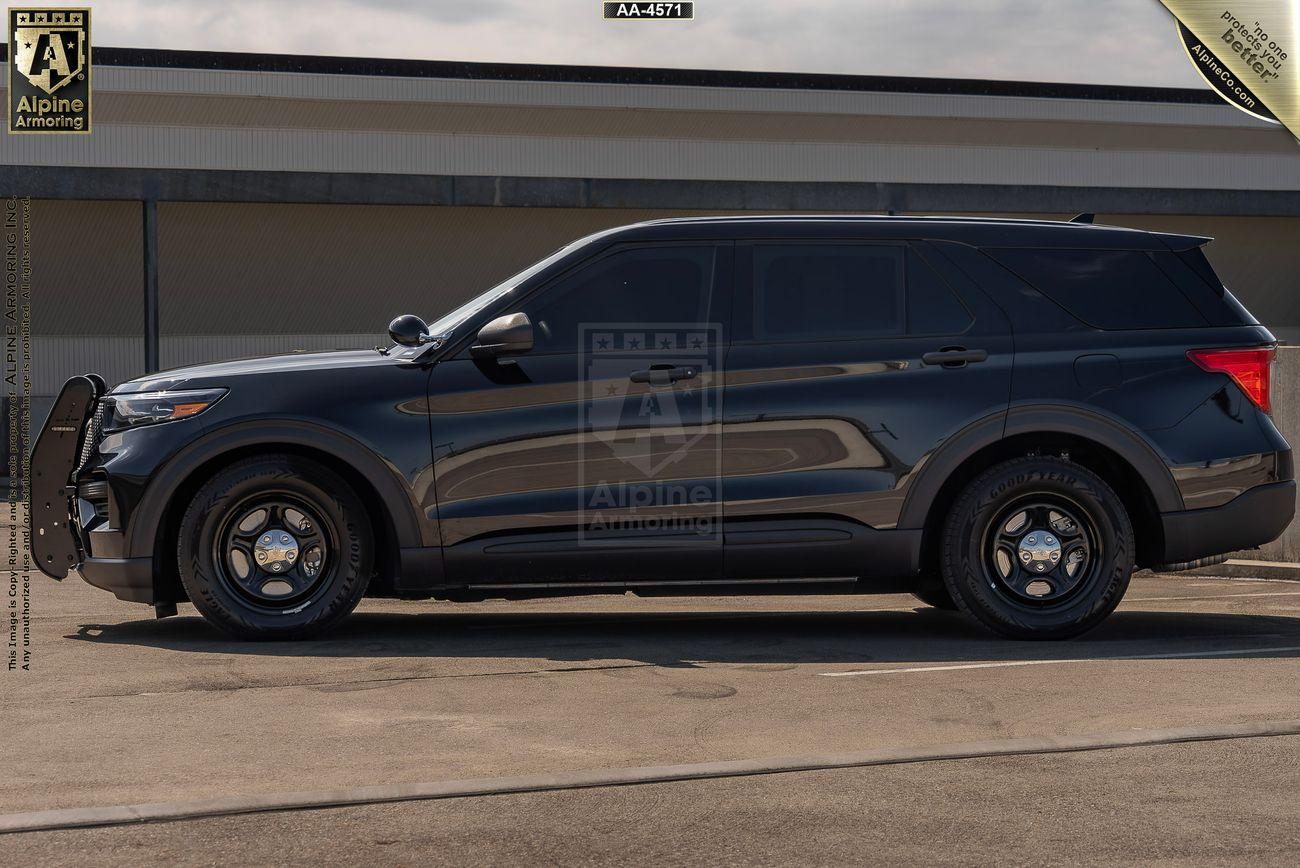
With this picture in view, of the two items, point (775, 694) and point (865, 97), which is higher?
point (865, 97)

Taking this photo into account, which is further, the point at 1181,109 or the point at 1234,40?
the point at 1181,109

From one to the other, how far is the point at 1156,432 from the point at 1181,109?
102 ft

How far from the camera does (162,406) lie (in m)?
7.46

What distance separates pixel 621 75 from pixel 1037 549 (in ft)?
86.2

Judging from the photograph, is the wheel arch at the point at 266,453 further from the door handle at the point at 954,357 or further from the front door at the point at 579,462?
the door handle at the point at 954,357

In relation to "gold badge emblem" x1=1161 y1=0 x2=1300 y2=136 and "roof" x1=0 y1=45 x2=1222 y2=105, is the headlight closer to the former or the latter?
"gold badge emblem" x1=1161 y1=0 x2=1300 y2=136

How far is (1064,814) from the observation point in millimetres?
4488

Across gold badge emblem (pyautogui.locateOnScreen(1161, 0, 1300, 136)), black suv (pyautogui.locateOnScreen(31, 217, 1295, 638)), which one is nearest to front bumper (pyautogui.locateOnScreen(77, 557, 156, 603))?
black suv (pyautogui.locateOnScreen(31, 217, 1295, 638))

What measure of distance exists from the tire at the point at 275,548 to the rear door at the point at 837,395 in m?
1.70

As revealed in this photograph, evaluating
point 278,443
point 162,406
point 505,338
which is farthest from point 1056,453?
point 162,406

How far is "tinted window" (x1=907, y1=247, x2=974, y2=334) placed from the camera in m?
7.65

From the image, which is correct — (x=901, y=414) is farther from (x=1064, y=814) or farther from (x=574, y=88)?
(x=574, y=88)

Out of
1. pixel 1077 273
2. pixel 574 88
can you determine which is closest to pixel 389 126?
pixel 574 88

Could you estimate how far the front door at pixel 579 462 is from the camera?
735cm
